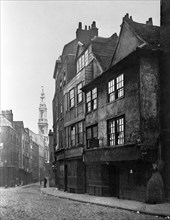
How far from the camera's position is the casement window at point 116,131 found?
2269cm

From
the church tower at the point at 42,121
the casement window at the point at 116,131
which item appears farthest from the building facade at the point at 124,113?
the church tower at the point at 42,121

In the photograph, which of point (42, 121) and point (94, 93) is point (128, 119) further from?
point (42, 121)

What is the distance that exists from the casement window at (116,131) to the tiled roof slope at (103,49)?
619cm

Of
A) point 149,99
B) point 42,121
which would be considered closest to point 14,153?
point 149,99

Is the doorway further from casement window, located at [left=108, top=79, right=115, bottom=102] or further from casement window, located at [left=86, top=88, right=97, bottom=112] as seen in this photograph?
casement window, located at [left=86, top=88, right=97, bottom=112]

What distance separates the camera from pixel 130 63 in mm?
21391

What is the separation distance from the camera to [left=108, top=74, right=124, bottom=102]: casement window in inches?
905

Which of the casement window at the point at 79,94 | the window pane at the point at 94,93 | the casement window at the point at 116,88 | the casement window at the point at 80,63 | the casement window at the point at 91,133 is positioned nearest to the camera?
the casement window at the point at 116,88

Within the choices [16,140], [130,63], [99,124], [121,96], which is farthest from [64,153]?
[16,140]

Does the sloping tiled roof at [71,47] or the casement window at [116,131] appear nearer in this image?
the casement window at [116,131]

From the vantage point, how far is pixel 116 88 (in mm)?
23672

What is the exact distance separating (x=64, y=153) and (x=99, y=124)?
9227 millimetres

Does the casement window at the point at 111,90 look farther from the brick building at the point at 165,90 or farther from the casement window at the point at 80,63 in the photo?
the casement window at the point at 80,63

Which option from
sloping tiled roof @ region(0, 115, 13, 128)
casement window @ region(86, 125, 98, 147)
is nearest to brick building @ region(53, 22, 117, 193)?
casement window @ region(86, 125, 98, 147)
